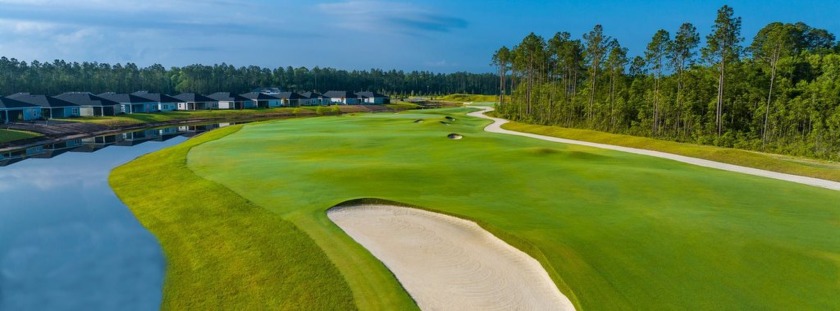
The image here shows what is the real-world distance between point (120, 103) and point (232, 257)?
3959 inches

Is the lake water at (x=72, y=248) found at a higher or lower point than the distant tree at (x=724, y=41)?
lower

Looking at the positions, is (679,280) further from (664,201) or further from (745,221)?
(664,201)

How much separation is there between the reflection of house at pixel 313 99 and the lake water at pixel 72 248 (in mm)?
119571

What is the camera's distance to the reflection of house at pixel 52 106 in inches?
3336

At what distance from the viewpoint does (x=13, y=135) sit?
61.4m

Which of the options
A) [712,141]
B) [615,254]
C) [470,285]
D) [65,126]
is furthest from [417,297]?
[65,126]

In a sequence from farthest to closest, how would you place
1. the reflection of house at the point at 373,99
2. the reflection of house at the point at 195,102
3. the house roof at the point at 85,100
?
the reflection of house at the point at 373,99
the reflection of house at the point at 195,102
the house roof at the point at 85,100

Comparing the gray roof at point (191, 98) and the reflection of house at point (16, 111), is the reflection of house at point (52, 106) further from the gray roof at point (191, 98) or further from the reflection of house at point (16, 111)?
the gray roof at point (191, 98)

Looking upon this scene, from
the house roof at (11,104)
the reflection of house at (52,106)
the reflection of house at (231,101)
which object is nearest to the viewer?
the house roof at (11,104)

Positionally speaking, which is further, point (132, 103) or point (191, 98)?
point (191, 98)

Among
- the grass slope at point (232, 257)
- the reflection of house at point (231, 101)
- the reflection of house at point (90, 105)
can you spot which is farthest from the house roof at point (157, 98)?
the grass slope at point (232, 257)

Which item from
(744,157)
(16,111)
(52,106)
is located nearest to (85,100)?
(52,106)

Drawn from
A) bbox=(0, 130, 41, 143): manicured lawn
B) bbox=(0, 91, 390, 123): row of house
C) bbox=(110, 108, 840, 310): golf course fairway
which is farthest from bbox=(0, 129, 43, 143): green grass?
bbox=(110, 108, 840, 310): golf course fairway

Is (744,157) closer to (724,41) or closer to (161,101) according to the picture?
(724,41)
